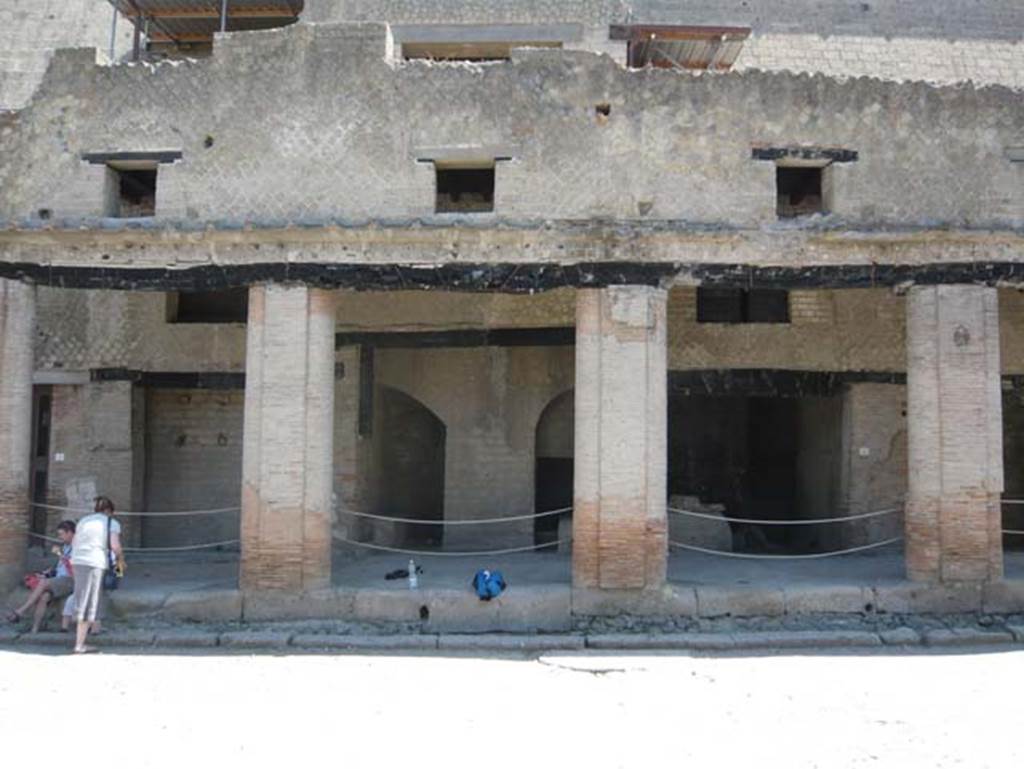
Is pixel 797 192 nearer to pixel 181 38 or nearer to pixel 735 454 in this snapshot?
pixel 735 454

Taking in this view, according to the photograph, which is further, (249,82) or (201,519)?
(201,519)

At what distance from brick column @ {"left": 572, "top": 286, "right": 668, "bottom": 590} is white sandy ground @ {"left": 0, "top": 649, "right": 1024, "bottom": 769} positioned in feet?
3.68

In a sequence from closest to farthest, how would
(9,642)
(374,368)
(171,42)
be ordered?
(9,642) → (374,368) → (171,42)

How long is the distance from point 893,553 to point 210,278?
32.9ft

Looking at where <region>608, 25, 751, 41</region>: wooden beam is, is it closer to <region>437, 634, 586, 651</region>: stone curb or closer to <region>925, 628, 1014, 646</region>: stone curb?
<region>925, 628, 1014, 646</region>: stone curb

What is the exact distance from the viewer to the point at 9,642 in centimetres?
961

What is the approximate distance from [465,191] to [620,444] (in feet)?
15.1

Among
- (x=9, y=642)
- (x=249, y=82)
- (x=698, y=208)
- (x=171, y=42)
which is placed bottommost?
(x=9, y=642)

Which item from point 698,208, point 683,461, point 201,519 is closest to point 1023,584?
point 698,208

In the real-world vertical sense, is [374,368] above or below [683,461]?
above

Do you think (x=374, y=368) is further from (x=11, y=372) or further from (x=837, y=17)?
(x=837, y=17)

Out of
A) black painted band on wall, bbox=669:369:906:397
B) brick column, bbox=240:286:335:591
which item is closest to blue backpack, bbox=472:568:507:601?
brick column, bbox=240:286:335:591

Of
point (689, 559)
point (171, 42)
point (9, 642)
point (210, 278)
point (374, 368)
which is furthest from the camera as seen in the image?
point (171, 42)

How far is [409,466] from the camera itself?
1582 cm
